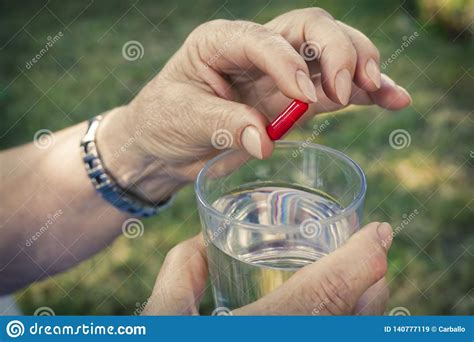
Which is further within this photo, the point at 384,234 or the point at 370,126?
the point at 370,126

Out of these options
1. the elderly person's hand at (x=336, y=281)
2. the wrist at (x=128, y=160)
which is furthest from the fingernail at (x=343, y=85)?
the wrist at (x=128, y=160)

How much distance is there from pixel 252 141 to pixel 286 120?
0.03m

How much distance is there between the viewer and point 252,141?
54 centimetres

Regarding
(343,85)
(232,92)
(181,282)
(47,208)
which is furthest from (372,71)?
(47,208)

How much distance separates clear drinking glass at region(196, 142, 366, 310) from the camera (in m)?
0.52

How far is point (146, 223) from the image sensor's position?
1.02 m

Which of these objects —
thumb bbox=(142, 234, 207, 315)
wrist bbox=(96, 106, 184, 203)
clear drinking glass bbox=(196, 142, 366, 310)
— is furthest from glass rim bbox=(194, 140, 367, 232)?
wrist bbox=(96, 106, 184, 203)

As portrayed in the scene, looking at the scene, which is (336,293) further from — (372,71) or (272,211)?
(372,71)

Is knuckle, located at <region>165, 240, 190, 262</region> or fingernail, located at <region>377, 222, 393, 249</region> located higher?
fingernail, located at <region>377, 222, 393, 249</region>

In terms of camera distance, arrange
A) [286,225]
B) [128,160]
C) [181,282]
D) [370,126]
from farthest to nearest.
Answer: [370,126]
[128,160]
[181,282]
[286,225]

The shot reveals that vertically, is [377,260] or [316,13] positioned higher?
[316,13]

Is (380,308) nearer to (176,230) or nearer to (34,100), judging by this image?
(176,230)

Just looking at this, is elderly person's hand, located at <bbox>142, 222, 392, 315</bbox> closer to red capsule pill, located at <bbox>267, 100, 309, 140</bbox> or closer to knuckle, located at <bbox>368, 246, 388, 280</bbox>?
knuckle, located at <bbox>368, 246, 388, 280</bbox>

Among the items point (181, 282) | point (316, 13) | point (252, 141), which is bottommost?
point (181, 282)
